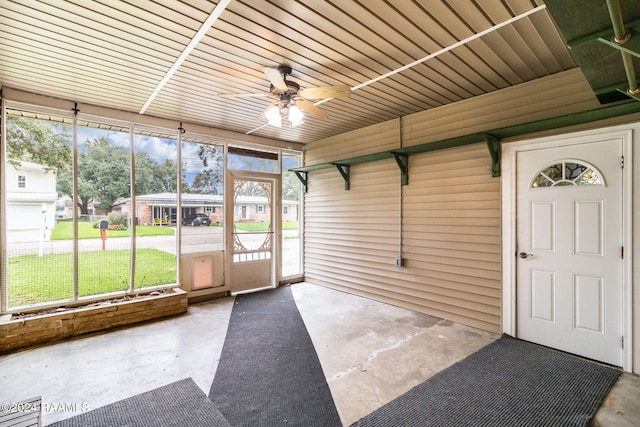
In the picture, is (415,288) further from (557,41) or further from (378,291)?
(557,41)

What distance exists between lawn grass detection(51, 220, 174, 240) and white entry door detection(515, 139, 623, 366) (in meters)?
5.12

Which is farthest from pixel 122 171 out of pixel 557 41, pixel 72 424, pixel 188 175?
pixel 557 41

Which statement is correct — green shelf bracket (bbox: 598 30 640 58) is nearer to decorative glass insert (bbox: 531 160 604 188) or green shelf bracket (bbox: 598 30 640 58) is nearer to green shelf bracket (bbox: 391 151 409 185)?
decorative glass insert (bbox: 531 160 604 188)

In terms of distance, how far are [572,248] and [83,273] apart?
19.8ft

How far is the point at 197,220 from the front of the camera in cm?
496

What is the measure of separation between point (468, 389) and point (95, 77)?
4874 millimetres

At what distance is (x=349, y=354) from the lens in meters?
3.05

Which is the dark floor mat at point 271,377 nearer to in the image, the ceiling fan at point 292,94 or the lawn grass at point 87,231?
the lawn grass at point 87,231

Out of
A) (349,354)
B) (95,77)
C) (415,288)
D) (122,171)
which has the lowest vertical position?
(349,354)

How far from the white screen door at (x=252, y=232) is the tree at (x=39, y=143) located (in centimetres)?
237

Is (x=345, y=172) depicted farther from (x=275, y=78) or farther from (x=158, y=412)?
(x=158, y=412)

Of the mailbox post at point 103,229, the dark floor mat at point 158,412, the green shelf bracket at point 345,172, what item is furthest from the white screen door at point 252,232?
the dark floor mat at point 158,412

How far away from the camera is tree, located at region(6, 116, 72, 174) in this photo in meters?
3.57

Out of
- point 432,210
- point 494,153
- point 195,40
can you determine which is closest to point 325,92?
point 195,40
